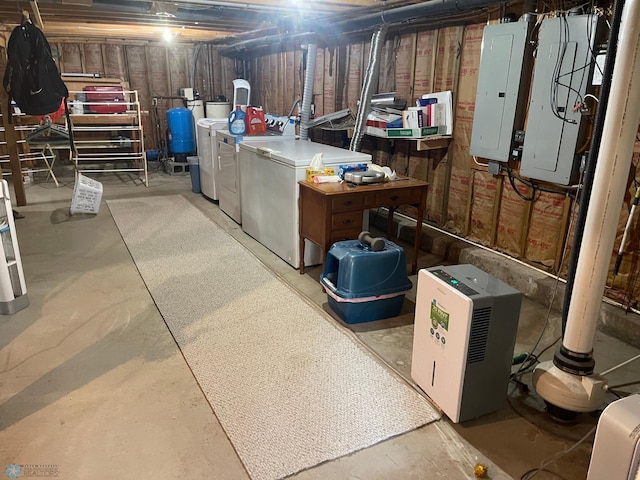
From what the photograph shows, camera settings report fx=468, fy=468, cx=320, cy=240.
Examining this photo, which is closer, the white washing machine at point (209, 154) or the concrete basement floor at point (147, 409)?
the concrete basement floor at point (147, 409)

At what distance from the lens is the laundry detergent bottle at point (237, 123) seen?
4.83m

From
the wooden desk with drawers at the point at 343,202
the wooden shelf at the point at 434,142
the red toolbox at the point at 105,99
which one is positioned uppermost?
the red toolbox at the point at 105,99

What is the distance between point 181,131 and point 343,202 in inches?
209

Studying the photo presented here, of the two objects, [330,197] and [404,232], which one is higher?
[330,197]

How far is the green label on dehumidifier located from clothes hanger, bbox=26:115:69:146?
6114 millimetres

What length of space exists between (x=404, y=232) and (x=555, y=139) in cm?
174

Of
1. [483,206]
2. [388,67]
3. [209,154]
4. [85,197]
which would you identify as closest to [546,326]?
[483,206]

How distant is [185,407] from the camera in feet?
7.22

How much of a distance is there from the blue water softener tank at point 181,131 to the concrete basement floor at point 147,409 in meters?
4.55

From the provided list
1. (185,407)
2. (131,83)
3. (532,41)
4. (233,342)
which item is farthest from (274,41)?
(185,407)

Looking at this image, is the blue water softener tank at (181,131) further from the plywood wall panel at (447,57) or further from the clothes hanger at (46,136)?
the plywood wall panel at (447,57)

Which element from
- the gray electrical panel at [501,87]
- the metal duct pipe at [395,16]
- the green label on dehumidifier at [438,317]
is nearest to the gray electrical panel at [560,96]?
the gray electrical panel at [501,87]

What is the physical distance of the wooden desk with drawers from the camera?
3217mm

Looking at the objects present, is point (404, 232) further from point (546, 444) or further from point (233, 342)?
point (546, 444)
